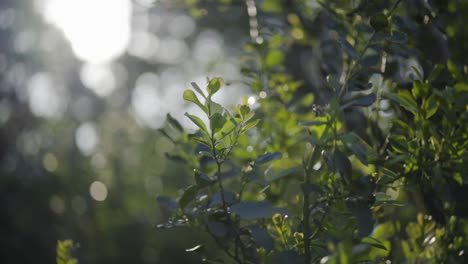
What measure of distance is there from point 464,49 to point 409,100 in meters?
0.49

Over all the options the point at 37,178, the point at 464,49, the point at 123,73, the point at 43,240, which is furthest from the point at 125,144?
the point at 123,73

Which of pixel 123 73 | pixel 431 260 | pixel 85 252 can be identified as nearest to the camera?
pixel 431 260

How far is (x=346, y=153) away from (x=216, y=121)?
0.28 m

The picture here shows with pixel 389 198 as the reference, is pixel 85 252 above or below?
below

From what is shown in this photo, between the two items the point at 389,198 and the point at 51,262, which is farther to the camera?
the point at 51,262

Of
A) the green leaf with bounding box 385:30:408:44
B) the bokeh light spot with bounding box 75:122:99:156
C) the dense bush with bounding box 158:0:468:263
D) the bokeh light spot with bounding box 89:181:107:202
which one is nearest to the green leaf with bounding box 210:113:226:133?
the dense bush with bounding box 158:0:468:263

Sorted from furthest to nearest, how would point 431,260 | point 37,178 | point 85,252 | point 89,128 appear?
1. point 89,128
2. point 37,178
3. point 85,252
4. point 431,260

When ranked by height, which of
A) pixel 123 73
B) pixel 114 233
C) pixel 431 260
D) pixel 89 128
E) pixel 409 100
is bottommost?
pixel 123 73

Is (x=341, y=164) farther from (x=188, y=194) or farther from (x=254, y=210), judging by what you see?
(x=188, y=194)

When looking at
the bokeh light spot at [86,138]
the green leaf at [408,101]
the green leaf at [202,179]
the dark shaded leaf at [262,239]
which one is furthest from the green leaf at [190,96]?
the bokeh light spot at [86,138]

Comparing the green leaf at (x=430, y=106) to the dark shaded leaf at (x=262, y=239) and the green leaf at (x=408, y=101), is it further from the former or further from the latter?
the dark shaded leaf at (x=262, y=239)

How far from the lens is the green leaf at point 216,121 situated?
883 millimetres

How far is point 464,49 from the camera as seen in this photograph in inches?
53.5

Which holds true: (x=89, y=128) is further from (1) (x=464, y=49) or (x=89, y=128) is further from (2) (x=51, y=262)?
(1) (x=464, y=49)
